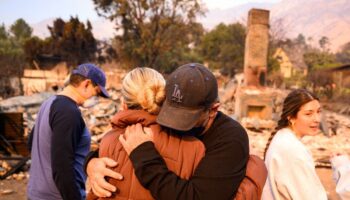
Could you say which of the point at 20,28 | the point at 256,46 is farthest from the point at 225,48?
the point at 20,28

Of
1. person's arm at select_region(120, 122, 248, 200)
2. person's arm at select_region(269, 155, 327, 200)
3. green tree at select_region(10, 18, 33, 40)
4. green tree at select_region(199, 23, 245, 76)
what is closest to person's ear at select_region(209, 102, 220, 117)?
person's arm at select_region(120, 122, 248, 200)

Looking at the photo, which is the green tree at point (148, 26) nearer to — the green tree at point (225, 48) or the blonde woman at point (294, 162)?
the green tree at point (225, 48)

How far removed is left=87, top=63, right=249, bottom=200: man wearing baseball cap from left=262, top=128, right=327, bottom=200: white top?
2.42ft

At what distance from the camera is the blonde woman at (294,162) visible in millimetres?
1847

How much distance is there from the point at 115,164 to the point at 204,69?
20.4 inches

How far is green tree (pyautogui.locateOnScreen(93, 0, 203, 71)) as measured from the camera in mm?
26297

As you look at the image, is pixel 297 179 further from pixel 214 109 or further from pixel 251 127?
pixel 251 127

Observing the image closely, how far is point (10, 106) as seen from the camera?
11.1 metres

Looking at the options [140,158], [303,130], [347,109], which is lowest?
[347,109]

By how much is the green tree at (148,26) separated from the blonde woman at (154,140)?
83.5 feet

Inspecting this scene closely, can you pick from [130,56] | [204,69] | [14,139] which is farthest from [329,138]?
[130,56]

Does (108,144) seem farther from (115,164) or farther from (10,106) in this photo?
(10,106)

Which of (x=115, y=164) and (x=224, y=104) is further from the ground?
(x=115, y=164)

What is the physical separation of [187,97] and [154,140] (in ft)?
0.71
